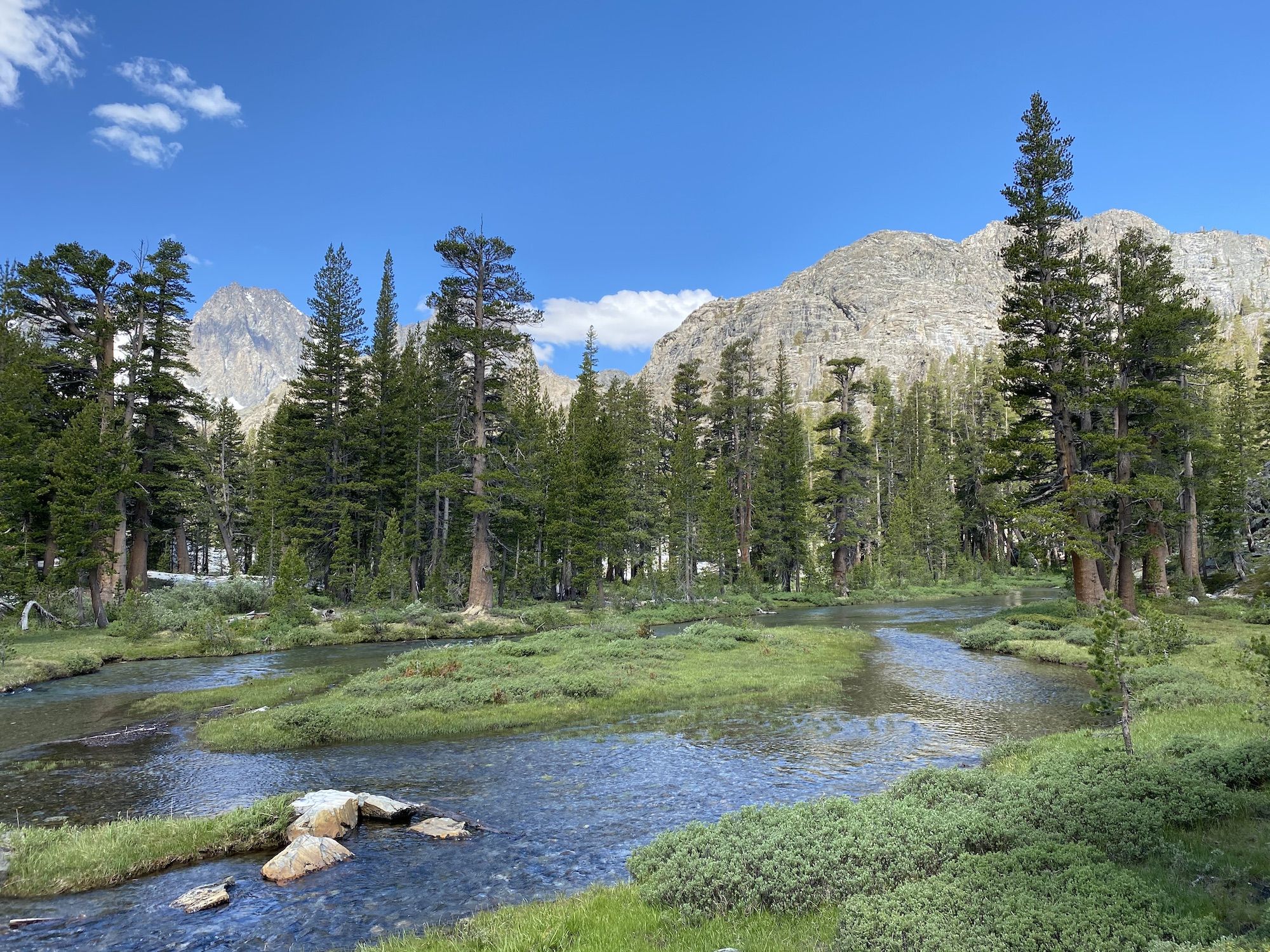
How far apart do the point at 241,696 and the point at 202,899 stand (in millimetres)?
15766

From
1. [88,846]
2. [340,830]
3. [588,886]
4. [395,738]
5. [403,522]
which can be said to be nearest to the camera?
[588,886]

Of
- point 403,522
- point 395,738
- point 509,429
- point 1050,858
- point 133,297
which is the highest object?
point 133,297

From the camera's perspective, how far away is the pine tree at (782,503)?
68.8m

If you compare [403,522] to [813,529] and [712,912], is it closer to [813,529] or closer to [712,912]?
[813,529]

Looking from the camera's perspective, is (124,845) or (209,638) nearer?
(124,845)

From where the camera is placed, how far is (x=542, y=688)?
22.5 metres

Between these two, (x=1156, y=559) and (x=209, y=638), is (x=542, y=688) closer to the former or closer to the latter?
(x=209, y=638)

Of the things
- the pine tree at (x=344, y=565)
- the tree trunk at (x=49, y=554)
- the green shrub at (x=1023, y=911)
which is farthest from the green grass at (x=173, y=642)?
the green shrub at (x=1023, y=911)

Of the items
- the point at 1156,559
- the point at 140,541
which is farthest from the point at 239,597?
the point at 1156,559

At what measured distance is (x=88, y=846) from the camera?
10422 mm

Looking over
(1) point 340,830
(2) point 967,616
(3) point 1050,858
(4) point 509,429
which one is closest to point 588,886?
(1) point 340,830

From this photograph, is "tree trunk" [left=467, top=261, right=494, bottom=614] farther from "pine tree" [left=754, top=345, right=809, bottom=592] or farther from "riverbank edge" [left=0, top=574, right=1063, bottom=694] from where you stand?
"pine tree" [left=754, top=345, right=809, bottom=592]

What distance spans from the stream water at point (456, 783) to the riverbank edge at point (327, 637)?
1923 mm

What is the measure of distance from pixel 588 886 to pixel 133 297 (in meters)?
53.2
